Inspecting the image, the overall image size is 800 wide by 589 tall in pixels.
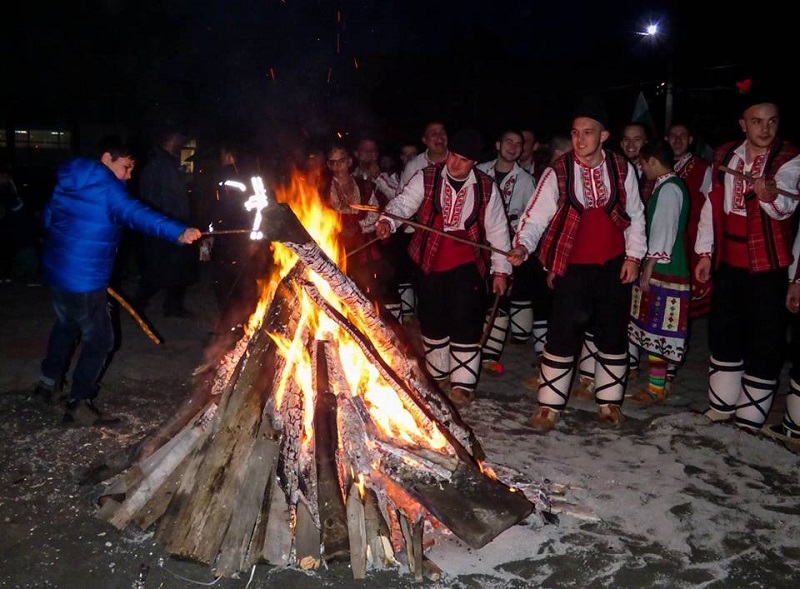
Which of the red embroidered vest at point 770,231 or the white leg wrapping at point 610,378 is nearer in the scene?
the red embroidered vest at point 770,231

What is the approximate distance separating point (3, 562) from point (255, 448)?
1.31 metres

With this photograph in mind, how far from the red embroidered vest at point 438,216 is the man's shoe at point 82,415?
2.69m

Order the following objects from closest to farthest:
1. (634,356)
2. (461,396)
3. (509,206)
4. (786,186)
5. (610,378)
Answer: (786,186)
(610,378)
(461,396)
(634,356)
(509,206)

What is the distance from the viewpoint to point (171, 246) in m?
8.30

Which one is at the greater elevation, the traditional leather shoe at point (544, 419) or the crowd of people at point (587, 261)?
the crowd of people at point (587, 261)

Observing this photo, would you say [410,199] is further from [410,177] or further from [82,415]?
[82,415]

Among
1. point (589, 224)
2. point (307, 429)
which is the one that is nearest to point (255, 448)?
point (307, 429)

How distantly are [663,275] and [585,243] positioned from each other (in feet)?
3.57

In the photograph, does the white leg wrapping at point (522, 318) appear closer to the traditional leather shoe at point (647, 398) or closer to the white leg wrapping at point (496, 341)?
the white leg wrapping at point (496, 341)

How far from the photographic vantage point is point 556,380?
17.1ft

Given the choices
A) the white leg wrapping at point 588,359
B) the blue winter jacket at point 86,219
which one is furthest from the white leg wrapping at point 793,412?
the blue winter jacket at point 86,219

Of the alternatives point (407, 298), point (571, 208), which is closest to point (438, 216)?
point (571, 208)

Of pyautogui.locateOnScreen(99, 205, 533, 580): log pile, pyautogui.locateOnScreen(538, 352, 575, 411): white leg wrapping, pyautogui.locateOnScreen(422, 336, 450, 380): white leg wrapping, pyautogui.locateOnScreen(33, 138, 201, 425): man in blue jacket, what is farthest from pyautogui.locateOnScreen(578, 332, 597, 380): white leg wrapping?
pyautogui.locateOnScreen(33, 138, 201, 425): man in blue jacket

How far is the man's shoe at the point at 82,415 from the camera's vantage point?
16.6 feet
